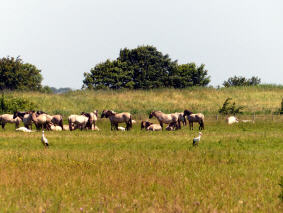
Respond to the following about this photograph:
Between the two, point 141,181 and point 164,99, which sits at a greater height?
point 141,181

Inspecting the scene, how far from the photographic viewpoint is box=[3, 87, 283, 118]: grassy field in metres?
75.1

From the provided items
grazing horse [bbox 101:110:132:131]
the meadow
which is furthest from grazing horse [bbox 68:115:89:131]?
the meadow

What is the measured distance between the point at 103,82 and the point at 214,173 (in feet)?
309

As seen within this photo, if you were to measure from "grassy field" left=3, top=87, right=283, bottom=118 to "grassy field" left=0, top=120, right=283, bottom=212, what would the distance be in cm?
5167

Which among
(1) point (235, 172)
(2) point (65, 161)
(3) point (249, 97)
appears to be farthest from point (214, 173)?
(3) point (249, 97)

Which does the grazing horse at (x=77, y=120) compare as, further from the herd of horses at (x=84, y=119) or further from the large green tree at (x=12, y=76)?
the large green tree at (x=12, y=76)

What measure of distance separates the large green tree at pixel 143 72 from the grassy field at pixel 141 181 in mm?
84610

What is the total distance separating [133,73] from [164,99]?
24.2 metres

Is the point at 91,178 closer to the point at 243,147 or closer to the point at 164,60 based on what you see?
the point at 243,147

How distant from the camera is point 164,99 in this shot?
85.8 metres

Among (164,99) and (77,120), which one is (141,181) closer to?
(77,120)

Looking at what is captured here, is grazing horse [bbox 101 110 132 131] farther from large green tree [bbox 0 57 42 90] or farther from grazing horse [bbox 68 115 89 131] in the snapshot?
large green tree [bbox 0 57 42 90]

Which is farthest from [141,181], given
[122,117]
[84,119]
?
[122,117]

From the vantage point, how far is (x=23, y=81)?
4139 inches
